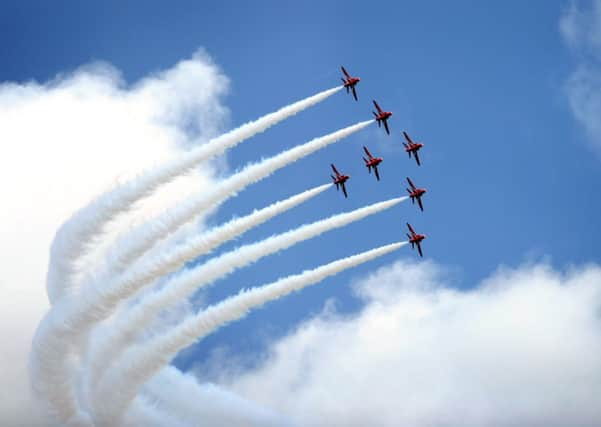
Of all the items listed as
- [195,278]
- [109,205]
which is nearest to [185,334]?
[195,278]

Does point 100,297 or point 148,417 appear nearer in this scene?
point 100,297

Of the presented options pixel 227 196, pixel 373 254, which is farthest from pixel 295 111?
pixel 373 254

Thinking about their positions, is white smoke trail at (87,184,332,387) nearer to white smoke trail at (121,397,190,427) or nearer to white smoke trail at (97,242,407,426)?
white smoke trail at (97,242,407,426)

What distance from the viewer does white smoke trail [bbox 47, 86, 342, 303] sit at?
163 ft

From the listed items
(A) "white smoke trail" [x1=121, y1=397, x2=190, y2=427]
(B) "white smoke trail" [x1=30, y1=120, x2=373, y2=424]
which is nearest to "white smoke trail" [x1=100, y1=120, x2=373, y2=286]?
(B) "white smoke trail" [x1=30, y1=120, x2=373, y2=424]

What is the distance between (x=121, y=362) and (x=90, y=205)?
994cm

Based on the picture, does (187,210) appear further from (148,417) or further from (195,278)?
(148,417)

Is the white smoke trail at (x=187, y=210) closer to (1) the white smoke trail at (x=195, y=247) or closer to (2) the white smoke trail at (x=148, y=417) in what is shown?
(1) the white smoke trail at (x=195, y=247)

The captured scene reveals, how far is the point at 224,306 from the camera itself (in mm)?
48312

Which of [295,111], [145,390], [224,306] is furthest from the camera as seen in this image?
A: [145,390]

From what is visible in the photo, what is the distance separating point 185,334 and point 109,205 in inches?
357

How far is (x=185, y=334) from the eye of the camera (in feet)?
162

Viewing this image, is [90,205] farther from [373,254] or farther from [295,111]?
[373,254]

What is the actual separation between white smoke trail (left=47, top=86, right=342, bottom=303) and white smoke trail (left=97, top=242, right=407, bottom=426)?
6.20 meters
